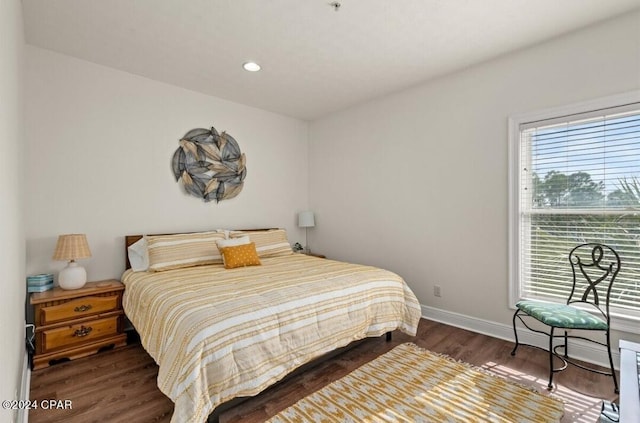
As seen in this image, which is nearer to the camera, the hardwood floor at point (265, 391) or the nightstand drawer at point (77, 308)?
the hardwood floor at point (265, 391)

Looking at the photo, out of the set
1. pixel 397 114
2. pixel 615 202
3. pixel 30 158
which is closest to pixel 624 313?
pixel 615 202

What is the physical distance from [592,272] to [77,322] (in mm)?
4227

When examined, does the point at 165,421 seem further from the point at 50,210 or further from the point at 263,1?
the point at 263,1

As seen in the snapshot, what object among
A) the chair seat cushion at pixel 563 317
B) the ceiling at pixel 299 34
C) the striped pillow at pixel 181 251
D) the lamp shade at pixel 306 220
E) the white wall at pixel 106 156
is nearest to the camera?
the chair seat cushion at pixel 563 317

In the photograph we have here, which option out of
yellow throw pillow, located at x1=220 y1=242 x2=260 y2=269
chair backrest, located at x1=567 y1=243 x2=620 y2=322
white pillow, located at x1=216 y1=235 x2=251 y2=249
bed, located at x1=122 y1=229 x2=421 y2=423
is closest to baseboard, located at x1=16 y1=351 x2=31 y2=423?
bed, located at x1=122 y1=229 x2=421 y2=423

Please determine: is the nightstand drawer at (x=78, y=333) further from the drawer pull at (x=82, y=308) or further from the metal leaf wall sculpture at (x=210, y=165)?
the metal leaf wall sculpture at (x=210, y=165)

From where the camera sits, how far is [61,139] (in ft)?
9.32

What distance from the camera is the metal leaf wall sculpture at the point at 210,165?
358 centimetres

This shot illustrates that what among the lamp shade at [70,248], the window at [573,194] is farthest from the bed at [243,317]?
the window at [573,194]

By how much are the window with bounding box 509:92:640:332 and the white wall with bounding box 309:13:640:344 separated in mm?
113

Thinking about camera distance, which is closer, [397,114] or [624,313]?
Result: [624,313]

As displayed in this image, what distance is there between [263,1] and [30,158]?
7.95 feet

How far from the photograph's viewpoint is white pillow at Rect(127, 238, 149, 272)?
3035 mm

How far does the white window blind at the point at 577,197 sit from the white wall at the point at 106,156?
3.27m
